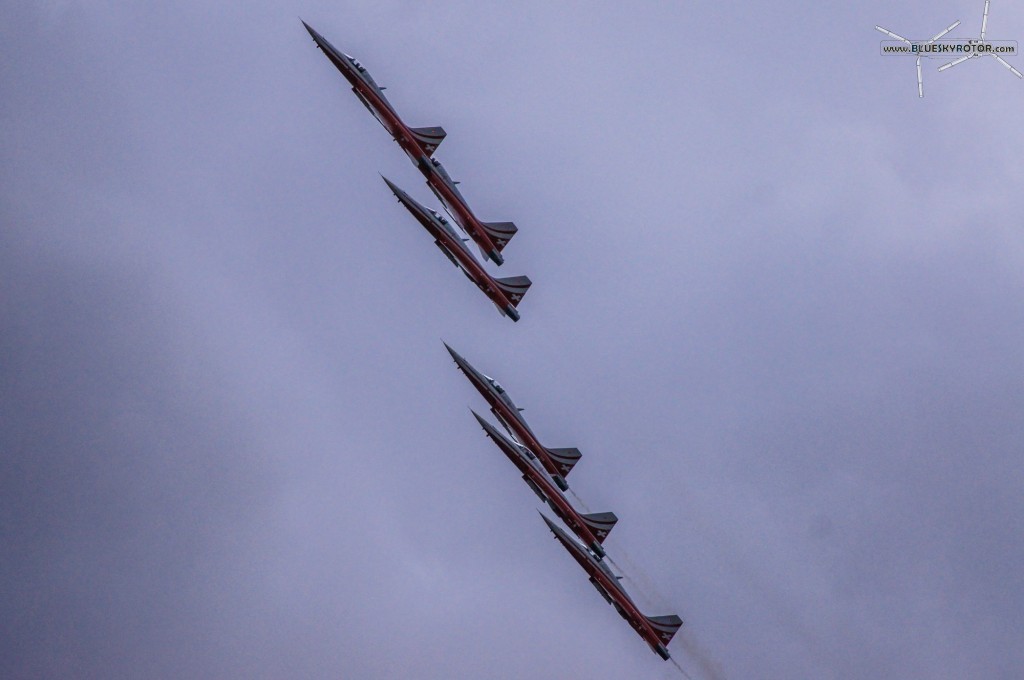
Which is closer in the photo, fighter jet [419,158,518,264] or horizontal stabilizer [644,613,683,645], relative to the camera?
fighter jet [419,158,518,264]

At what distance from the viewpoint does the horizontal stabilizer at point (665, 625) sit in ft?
465

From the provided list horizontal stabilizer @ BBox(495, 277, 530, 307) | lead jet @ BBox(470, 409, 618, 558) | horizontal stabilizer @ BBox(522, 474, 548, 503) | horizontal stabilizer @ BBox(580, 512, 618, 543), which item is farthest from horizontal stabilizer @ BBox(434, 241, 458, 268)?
horizontal stabilizer @ BBox(580, 512, 618, 543)

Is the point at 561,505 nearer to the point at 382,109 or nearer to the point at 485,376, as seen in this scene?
the point at 485,376

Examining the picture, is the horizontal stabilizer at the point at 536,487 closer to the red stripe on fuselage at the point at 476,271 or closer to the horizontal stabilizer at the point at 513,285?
the red stripe on fuselage at the point at 476,271

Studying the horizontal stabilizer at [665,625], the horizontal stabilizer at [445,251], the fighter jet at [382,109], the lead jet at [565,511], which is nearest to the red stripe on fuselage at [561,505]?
the lead jet at [565,511]

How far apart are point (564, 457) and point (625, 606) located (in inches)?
689

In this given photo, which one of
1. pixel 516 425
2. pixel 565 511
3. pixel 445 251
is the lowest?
pixel 565 511

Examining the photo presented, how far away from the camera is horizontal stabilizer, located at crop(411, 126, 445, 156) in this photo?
130 m

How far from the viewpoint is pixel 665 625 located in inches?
5591

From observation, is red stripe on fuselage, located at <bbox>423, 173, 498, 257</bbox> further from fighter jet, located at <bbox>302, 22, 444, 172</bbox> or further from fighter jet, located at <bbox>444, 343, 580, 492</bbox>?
fighter jet, located at <bbox>444, 343, 580, 492</bbox>

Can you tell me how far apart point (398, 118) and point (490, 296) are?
68.6ft

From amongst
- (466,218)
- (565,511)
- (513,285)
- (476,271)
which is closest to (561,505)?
(565,511)

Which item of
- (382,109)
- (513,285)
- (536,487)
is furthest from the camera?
(536,487)

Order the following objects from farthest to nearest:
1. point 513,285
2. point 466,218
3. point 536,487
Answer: point 536,487 < point 513,285 < point 466,218
